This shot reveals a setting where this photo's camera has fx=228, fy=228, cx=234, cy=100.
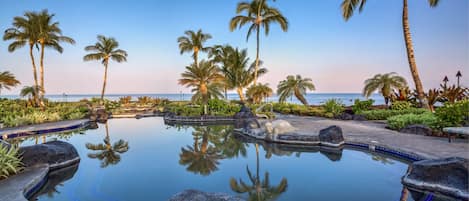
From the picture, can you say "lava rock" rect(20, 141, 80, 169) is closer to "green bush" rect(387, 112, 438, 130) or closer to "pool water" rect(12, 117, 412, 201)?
"pool water" rect(12, 117, 412, 201)

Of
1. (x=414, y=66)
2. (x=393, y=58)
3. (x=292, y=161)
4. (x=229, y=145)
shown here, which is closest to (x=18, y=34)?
(x=229, y=145)

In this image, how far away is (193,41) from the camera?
78.0 ft

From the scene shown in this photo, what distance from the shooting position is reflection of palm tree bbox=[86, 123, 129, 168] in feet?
21.1

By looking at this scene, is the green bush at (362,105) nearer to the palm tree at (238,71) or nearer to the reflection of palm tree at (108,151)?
the palm tree at (238,71)

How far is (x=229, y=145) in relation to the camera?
8.16m

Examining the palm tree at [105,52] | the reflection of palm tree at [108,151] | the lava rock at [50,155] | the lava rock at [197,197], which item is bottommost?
the reflection of palm tree at [108,151]

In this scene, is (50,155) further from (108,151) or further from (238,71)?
(238,71)

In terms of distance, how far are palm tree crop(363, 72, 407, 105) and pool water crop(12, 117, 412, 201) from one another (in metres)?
11.5

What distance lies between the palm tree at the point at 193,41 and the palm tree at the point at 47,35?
974 cm

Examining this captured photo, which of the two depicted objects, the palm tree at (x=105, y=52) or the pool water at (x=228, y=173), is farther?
the palm tree at (x=105, y=52)

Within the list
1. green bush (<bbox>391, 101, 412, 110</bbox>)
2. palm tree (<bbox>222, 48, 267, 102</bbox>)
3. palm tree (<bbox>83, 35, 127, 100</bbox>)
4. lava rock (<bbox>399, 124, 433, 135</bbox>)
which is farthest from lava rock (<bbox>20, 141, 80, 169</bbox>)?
palm tree (<bbox>83, 35, 127, 100</bbox>)

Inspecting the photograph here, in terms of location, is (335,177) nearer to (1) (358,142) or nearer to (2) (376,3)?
(1) (358,142)

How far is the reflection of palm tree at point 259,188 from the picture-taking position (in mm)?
4032

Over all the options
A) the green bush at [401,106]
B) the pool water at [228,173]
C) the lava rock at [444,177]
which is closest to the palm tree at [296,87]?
the green bush at [401,106]
